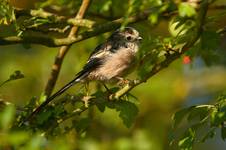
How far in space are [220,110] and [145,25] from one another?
313 cm

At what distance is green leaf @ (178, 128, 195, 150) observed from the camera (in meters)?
5.42

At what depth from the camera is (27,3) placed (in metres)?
9.85

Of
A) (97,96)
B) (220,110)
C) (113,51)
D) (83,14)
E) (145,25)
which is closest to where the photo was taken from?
(220,110)

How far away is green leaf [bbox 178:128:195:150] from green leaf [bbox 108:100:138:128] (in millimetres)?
927

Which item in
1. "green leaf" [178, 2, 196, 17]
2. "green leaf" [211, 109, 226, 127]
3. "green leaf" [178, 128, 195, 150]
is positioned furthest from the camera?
"green leaf" [178, 128, 195, 150]

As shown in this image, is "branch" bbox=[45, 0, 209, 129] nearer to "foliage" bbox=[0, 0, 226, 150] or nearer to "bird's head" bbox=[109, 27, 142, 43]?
"foliage" bbox=[0, 0, 226, 150]

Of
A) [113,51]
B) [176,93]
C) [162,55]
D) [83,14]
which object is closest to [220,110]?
[162,55]

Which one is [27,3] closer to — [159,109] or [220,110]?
[159,109]

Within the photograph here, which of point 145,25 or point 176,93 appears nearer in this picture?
point 145,25

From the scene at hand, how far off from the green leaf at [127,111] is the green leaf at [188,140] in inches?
36.5

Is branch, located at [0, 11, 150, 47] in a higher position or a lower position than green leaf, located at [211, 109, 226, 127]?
lower

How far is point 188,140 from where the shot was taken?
546 cm

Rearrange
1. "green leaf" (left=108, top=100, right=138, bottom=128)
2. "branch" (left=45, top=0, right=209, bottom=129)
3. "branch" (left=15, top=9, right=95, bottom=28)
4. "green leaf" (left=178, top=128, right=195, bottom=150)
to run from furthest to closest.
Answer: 1. "branch" (left=15, top=9, right=95, bottom=28)
2. "green leaf" (left=108, top=100, right=138, bottom=128)
3. "green leaf" (left=178, top=128, right=195, bottom=150)
4. "branch" (left=45, top=0, right=209, bottom=129)

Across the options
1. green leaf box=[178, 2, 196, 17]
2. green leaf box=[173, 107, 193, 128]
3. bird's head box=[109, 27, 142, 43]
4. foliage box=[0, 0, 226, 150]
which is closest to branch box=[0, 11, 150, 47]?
foliage box=[0, 0, 226, 150]
